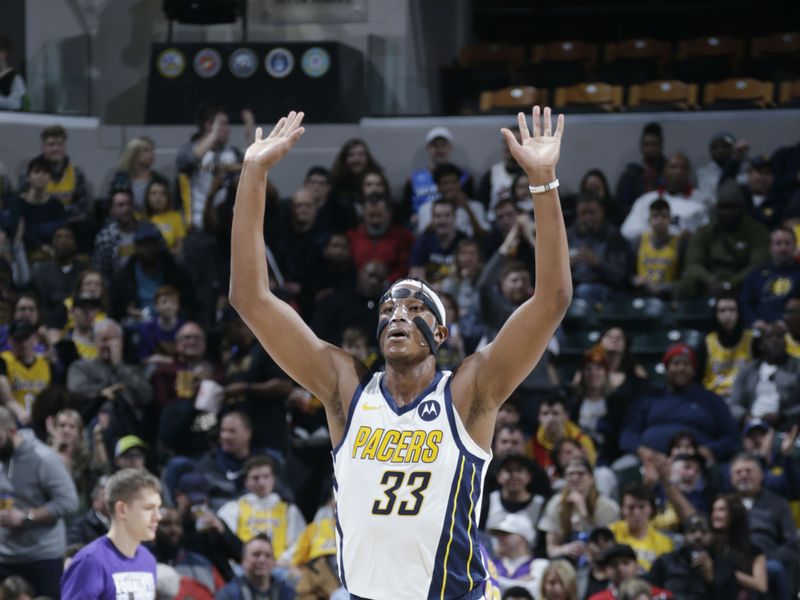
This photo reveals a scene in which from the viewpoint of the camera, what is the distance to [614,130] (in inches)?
616

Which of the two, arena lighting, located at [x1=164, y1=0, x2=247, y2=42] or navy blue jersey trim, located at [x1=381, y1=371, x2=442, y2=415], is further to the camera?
arena lighting, located at [x1=164, y1=0, x2=247, y2=42]

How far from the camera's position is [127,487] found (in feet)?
22.0

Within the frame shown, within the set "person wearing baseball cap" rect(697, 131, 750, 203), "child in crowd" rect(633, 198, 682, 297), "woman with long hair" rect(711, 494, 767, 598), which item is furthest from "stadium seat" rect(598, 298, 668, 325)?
"woman with long hair" rect(711, 494, 767, 598)

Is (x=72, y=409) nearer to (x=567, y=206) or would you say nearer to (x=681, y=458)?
(x=681, y=458)

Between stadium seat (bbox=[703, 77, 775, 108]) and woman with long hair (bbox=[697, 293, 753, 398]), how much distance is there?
430 centimetres

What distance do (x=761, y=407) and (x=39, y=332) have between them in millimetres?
5492

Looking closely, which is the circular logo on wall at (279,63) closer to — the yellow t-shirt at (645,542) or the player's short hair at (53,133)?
the player's short hair at (53,133)

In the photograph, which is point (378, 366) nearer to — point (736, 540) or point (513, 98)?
point (736, 540)

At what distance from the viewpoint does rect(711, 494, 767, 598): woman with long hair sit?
9.55m

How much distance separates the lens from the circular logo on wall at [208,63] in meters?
16.4

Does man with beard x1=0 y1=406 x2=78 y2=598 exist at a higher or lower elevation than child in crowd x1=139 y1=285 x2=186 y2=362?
lower

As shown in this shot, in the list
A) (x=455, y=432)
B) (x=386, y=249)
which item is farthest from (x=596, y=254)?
(x=455, y=432)

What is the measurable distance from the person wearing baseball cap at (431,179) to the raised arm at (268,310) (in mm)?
9057

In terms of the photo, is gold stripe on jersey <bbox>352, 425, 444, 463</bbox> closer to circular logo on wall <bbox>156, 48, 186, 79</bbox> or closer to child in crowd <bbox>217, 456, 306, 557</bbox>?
child in crowd <bbox>217, 456, 306, 557</bbox>
